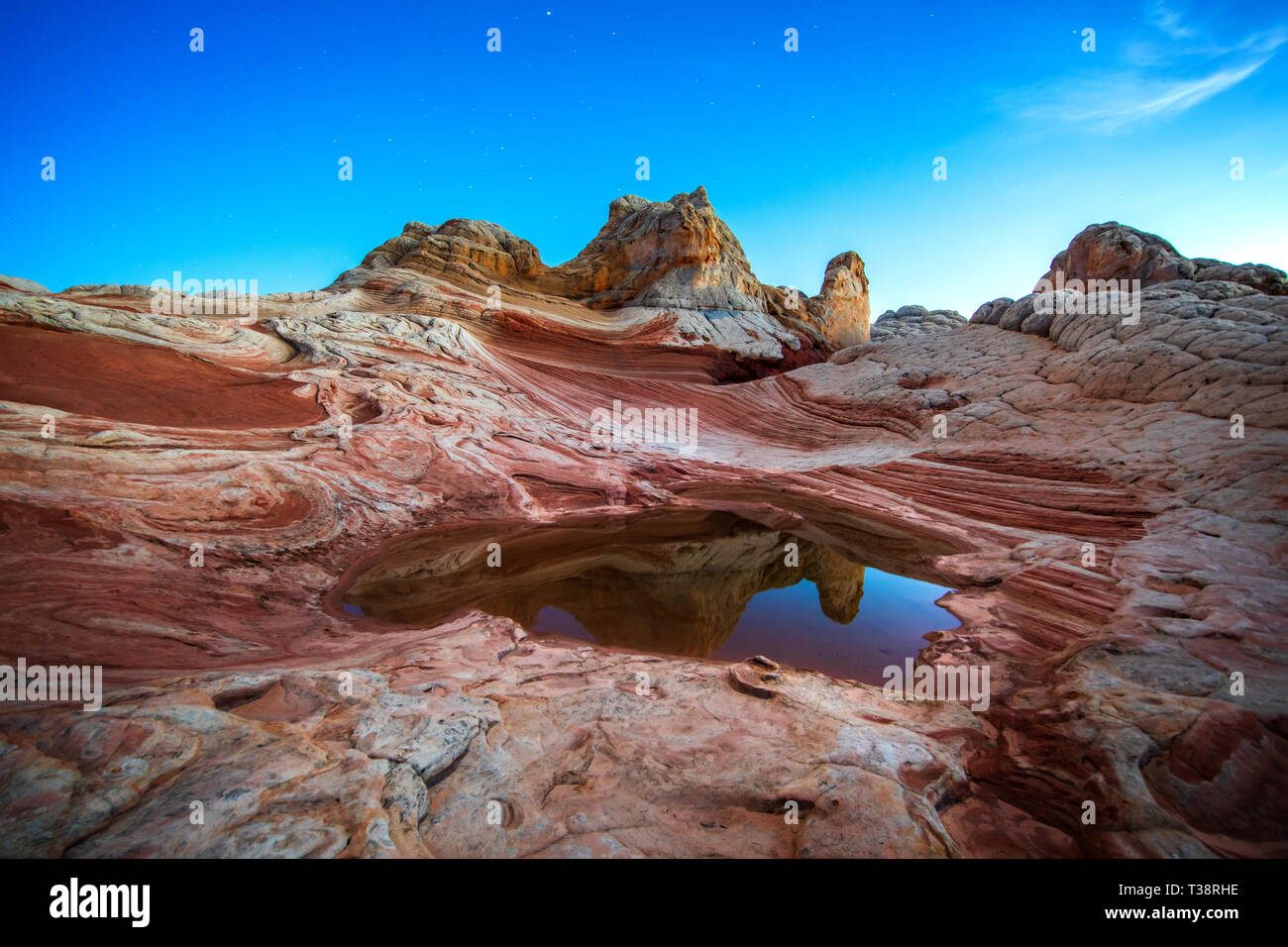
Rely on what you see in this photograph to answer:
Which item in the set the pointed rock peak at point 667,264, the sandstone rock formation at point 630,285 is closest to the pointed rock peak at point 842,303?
the sandstone rock formation at point 630,285

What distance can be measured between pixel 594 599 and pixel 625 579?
0.77m

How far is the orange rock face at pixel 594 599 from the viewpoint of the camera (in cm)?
295

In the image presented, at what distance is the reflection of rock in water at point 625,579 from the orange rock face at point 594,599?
0.09 meters

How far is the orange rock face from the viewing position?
2.95m

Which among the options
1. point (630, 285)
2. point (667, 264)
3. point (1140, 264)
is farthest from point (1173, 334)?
point (630, 285)

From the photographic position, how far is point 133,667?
4.26 meters

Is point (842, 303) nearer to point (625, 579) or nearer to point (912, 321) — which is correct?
point (912, 321)

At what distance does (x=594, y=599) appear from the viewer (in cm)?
727

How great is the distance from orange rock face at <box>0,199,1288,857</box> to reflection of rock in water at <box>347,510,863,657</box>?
3.5 inches

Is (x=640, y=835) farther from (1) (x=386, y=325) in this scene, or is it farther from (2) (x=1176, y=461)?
(1) (x=386, y=325)

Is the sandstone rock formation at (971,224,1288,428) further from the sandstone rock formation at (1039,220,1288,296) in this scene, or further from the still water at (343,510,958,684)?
the still water at (343,510,958,684)

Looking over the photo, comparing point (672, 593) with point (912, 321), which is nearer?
point (672, 593)
